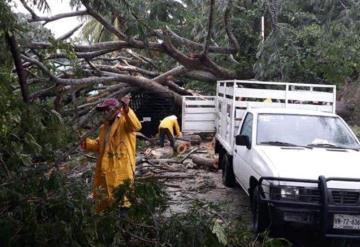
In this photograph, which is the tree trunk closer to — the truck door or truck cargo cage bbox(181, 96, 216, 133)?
truck cargo cage bbox(181, 96, 216, 133)

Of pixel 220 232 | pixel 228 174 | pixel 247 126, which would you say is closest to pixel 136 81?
pixel 228 174

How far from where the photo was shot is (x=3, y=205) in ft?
12.4

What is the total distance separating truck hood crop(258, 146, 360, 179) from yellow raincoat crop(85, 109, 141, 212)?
1.65 meters

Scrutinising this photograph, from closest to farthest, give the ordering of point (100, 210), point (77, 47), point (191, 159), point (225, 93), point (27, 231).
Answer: point (27, 231), point (100, 210), point (225, 93), point (191, 159), point (77, 47)

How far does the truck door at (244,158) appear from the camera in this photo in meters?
7.34

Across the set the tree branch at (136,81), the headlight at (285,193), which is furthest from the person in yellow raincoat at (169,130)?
the headlight at (285,193)

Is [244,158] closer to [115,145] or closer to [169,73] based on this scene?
[115,145]

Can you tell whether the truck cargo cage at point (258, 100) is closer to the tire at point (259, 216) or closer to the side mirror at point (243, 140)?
the side mirror at point (243, 140)

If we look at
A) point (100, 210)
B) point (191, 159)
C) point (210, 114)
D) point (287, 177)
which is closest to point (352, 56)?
point (210, 114)

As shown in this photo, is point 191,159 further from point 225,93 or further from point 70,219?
point 70,219

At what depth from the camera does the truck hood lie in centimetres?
601

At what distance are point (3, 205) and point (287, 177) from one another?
3253 mm

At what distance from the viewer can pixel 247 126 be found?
807cm

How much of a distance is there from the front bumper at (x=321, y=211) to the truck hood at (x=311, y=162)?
168 mm
